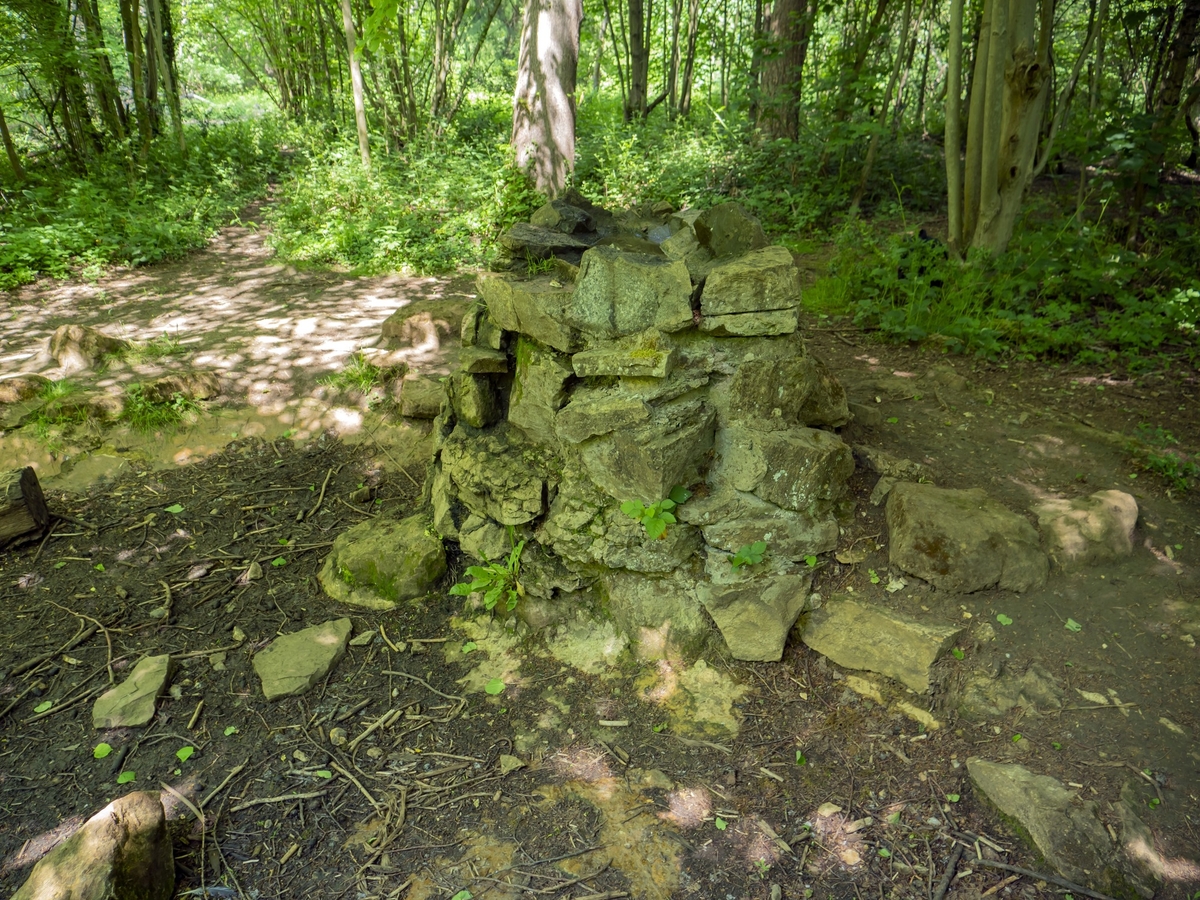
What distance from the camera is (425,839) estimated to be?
2312 millimetres

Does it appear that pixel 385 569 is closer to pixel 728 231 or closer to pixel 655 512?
pixel 655 512

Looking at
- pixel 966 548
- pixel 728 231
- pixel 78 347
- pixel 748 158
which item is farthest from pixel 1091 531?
pixel 748 158

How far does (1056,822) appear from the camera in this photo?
208 centimetres

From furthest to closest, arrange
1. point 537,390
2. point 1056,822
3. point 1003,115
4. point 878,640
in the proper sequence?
point 1003,115 < point 537,390 < point 878,640 < point 1056,822

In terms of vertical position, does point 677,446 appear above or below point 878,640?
above

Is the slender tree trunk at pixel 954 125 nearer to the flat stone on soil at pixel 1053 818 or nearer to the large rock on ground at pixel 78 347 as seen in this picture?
the flat stone on soil at pixel 1053 818

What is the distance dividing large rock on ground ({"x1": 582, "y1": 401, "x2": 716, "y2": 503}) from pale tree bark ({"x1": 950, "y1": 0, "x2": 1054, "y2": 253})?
397 cm

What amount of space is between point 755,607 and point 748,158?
773cm

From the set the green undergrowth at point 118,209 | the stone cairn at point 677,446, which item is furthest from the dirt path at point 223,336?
the stone cairn at point 677,446

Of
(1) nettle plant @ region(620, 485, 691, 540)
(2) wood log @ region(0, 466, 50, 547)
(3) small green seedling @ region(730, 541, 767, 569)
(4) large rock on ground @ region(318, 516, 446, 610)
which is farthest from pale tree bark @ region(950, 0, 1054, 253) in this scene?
(2) wood log @ region(0, 466, 50, 547)

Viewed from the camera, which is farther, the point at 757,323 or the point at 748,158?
the point at 748,158

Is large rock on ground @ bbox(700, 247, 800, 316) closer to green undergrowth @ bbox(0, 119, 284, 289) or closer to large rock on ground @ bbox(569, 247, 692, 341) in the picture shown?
large rock on ground @ bbox(569, 247, 692, 341)

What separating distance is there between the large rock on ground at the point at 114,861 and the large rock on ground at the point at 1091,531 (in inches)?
137

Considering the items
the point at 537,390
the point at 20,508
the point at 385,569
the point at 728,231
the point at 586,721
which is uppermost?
the point at 728,231
